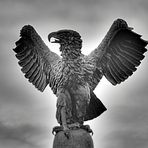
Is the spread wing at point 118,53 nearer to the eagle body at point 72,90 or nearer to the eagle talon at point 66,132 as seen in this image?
the eagle body at point 72,90

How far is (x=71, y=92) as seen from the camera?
12359mm

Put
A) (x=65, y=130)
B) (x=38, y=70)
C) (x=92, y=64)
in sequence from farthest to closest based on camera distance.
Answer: (x=38, y=70), (x=92, y=64), (x=65, y=130)

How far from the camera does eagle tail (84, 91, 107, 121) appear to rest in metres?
13.2

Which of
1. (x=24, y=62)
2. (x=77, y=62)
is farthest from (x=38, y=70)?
(x=77, y=62)

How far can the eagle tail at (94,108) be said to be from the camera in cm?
1324

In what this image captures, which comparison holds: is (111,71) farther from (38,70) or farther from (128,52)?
(38,70)

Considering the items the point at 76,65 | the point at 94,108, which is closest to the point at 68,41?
the point at 76,65

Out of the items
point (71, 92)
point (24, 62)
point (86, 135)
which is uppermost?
point (24, 62)

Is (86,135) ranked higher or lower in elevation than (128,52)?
lower

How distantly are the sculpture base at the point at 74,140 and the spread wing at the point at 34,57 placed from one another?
1.95 metres

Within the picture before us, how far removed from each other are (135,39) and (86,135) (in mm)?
3041

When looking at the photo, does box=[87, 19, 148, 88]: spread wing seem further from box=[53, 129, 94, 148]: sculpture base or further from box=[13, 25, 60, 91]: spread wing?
box=[53, 129, 94, 148]: sculpture base

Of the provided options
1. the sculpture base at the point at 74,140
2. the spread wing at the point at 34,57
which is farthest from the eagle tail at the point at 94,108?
the spread wing at the point at 34,57

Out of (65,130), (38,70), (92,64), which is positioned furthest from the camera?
(38,70)
